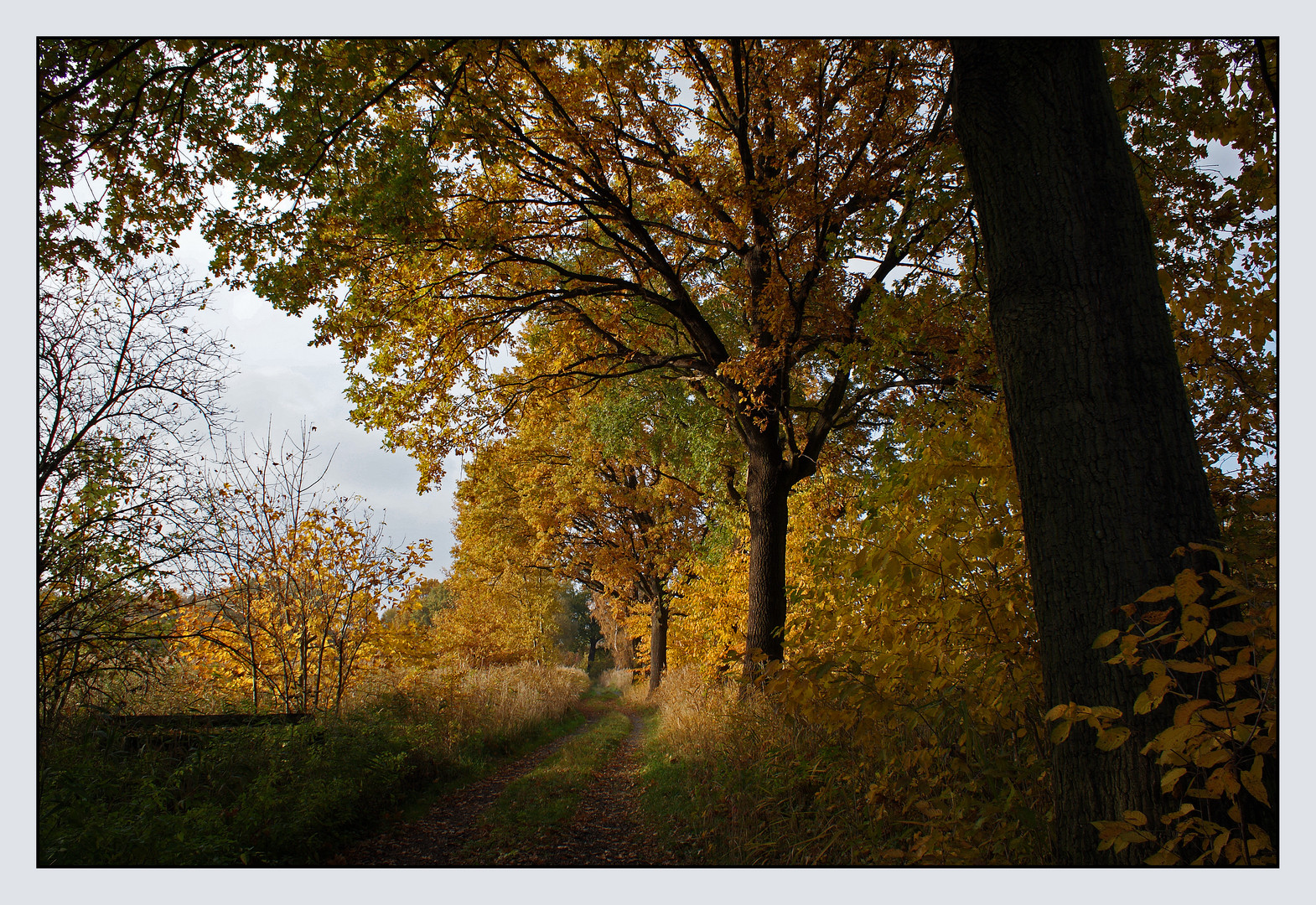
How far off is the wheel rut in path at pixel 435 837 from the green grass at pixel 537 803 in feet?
0.46

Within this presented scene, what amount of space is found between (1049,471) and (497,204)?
633cm

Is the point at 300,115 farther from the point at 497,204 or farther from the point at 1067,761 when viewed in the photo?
the point at 1067,761

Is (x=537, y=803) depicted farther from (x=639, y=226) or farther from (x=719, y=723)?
(x=639, y=226)

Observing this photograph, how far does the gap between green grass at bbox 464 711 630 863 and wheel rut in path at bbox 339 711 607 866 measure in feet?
0.46

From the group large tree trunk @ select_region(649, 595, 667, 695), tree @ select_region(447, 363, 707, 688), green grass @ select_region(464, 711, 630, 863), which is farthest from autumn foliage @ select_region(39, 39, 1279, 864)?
large tree trunk @ select_region(649, 595, 667, 695)

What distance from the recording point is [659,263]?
756cm

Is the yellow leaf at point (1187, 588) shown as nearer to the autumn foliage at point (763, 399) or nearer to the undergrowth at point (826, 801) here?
the autumn foliage at point (763, 399)

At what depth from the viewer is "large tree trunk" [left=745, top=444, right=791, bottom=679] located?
25.5ft

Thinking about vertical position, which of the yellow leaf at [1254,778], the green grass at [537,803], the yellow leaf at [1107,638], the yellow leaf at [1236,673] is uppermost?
the yellow leaf at [1107,638]

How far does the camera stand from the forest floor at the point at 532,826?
4.72m

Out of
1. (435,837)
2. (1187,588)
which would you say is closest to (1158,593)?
(1187,588)

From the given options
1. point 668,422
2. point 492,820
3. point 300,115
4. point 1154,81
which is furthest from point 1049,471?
point 668,422

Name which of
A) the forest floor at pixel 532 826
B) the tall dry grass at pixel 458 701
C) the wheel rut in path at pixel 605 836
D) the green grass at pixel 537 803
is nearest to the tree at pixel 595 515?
the tall dry grass at pixel 458 701

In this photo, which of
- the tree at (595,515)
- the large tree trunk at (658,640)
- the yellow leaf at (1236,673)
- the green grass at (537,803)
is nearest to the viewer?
the yellow leaf at (1236,673)
